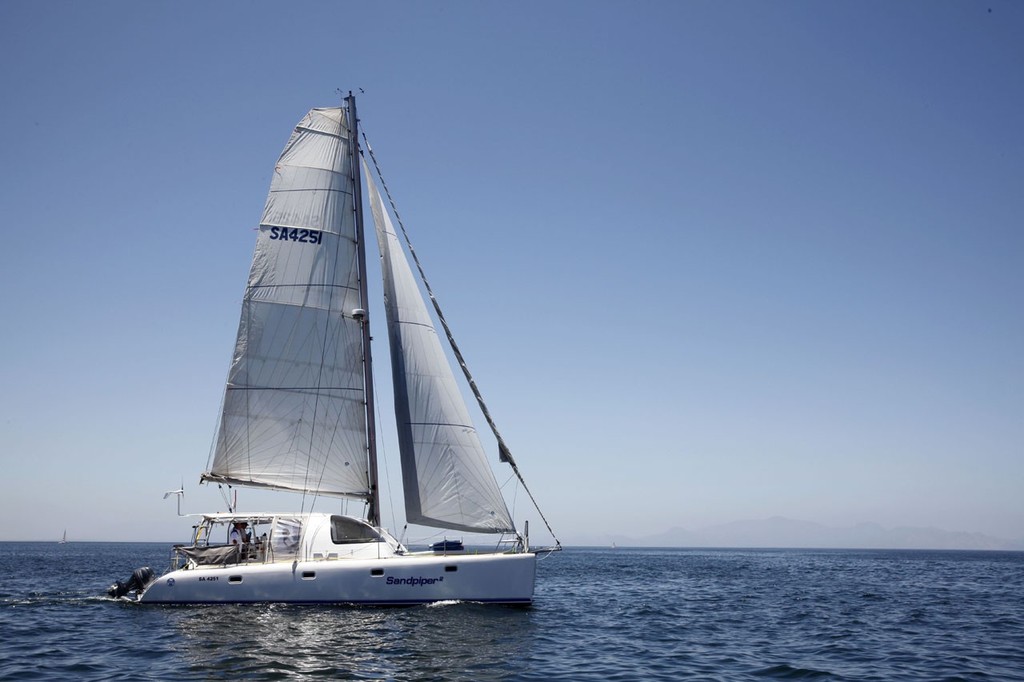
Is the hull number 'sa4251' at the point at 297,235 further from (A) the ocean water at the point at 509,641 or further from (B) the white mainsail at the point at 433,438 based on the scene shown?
(A) the ocean water at the point at 509,641

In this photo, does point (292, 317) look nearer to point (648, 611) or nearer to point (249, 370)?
point (249, 370)

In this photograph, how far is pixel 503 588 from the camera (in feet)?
82.0

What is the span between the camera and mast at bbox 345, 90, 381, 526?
27.9 metres

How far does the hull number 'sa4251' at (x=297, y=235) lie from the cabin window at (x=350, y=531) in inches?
396

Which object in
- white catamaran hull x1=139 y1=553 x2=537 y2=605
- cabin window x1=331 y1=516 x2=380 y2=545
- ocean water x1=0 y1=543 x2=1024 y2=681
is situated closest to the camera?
ocean water x1=0 y1=543 x2=1024 y2=681

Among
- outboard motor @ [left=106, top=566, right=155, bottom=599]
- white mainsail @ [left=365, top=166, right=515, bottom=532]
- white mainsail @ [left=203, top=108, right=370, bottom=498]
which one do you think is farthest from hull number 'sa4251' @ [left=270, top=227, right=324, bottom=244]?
outboard motor @ [left=106, top=566, right=155, bottom=599]

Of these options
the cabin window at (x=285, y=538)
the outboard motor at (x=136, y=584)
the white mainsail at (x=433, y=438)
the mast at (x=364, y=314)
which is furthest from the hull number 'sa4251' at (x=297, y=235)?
the outboard motor at (x=136, y=584)

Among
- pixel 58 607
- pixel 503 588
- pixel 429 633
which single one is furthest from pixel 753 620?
pixel 58 607

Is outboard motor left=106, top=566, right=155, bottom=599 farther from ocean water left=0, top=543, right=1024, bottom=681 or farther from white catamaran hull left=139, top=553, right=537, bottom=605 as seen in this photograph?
white catamaran hull left=139, top=553, right=537, bottom=605

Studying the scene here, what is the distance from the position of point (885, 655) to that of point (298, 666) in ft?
48.3

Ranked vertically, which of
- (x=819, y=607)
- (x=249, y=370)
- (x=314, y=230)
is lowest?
(x=819, y=607)

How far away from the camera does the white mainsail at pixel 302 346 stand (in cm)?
2736

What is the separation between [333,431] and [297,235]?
731 cm

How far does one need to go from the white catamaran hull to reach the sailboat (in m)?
0.04
